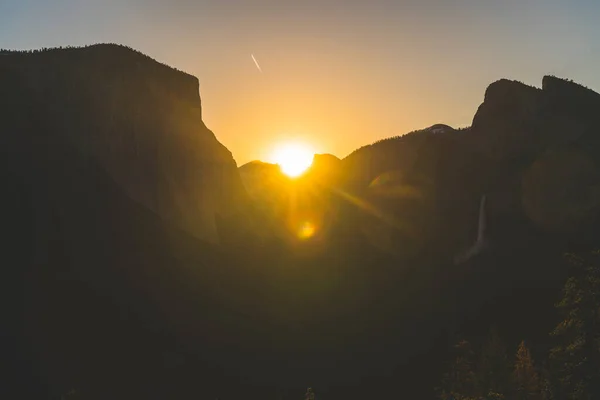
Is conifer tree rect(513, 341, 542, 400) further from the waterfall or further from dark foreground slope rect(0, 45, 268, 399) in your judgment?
the waterfall

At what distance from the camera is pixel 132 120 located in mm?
45844

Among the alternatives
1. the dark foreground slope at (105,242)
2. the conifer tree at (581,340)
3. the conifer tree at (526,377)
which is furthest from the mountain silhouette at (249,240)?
the conifer tree at (581,340)

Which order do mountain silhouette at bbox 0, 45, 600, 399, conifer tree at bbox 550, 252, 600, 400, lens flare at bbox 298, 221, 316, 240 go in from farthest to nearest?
lens flare at bbox 298, 221, 316, 240 → mountain silhouette at bbox 0, 45, 600, 399 → conifer tree at bbox 550, 252, 600, 400

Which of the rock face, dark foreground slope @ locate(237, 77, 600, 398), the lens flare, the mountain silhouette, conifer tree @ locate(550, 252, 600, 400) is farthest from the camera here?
the lens flare

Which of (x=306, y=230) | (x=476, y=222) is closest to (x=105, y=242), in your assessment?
(x=306, y=230)

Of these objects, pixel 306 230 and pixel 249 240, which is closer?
pixel 249 240

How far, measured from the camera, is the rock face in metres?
42.3

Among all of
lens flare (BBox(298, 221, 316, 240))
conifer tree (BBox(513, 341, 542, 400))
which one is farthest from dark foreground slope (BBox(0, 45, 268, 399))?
conifer tree (BBox(513, 341, 542, 400))

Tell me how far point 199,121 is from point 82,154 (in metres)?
14.2

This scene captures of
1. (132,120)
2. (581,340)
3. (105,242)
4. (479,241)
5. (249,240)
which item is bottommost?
(581,340)

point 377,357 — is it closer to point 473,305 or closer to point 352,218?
point 473,305

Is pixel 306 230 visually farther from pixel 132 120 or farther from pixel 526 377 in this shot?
pixel 526 377

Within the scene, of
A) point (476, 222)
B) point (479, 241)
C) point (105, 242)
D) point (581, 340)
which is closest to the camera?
point (581, 340)

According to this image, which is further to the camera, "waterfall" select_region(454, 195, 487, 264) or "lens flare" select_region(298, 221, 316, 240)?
"lens flare" select_region(298, 221, 316, 240)
